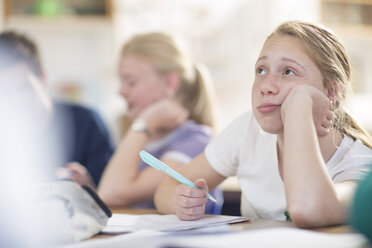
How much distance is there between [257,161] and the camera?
100 centimetres

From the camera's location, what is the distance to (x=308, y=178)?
702 millimetres

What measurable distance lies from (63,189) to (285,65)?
0.41 metres

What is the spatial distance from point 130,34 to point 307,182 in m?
3.51

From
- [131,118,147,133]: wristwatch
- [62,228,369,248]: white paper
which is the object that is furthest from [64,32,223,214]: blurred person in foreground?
[62,228,369,248]: white paper

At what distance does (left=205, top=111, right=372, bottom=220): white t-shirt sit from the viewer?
34.2 inches

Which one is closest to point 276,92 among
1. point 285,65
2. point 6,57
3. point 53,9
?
point 285,65

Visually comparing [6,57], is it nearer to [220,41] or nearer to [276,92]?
[276,92]

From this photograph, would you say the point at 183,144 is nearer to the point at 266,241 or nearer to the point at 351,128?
the point at 351,128

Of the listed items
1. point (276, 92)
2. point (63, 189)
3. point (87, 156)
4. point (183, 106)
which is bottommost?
point (87, 156)

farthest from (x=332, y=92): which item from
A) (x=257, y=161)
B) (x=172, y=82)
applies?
(x=172, y=82)

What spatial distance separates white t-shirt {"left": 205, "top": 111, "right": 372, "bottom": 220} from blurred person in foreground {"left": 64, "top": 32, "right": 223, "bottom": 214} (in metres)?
0.29

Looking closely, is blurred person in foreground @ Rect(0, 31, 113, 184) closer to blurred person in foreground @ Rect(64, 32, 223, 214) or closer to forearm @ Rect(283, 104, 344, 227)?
blurred person in foreground @ Rect(64, 32, 223, 214)

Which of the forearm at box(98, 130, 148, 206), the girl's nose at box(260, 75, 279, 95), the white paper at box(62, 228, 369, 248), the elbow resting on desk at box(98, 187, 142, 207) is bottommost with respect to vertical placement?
the elbow resting on desk at box(98, 187, 142, 207)

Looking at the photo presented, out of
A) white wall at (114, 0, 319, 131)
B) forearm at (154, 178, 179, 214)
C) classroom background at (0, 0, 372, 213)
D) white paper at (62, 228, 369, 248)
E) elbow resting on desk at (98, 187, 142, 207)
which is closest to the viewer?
white paper at (62, 228, 369, 248)
